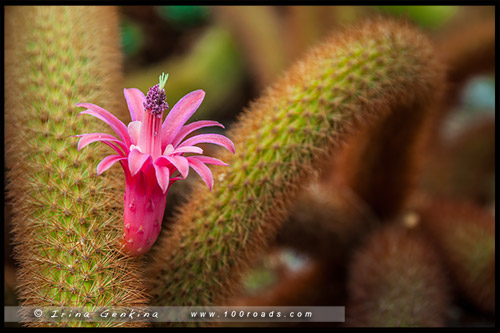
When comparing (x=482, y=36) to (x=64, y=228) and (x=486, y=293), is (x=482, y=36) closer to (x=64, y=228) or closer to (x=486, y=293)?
(x=486, y=293)

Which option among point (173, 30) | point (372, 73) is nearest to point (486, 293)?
point (372, 73)

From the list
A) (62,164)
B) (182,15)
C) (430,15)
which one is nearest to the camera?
(62,164)

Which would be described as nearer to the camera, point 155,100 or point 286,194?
point 155,100

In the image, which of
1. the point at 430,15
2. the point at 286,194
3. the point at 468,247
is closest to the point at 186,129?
the point at 286,194

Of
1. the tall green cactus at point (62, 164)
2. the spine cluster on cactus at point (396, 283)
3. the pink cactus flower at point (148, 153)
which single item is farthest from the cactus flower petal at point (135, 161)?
the spine cluster on cactus at point (396, 283)

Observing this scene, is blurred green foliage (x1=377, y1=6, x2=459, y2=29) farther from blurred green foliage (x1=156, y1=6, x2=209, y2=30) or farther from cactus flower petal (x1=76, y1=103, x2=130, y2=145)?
cactus flower petal (x1=76, y1=103, x2=130, y2=145)

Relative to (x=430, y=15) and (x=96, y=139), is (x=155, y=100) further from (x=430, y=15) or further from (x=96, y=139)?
(x=430, y=15)

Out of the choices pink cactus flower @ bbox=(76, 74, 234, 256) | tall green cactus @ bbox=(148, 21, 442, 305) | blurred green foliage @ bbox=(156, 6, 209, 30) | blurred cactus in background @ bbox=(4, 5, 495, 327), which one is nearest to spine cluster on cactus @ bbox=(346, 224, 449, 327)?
blurred cactus in background @ bbox=(4, 5, 495, 327)
